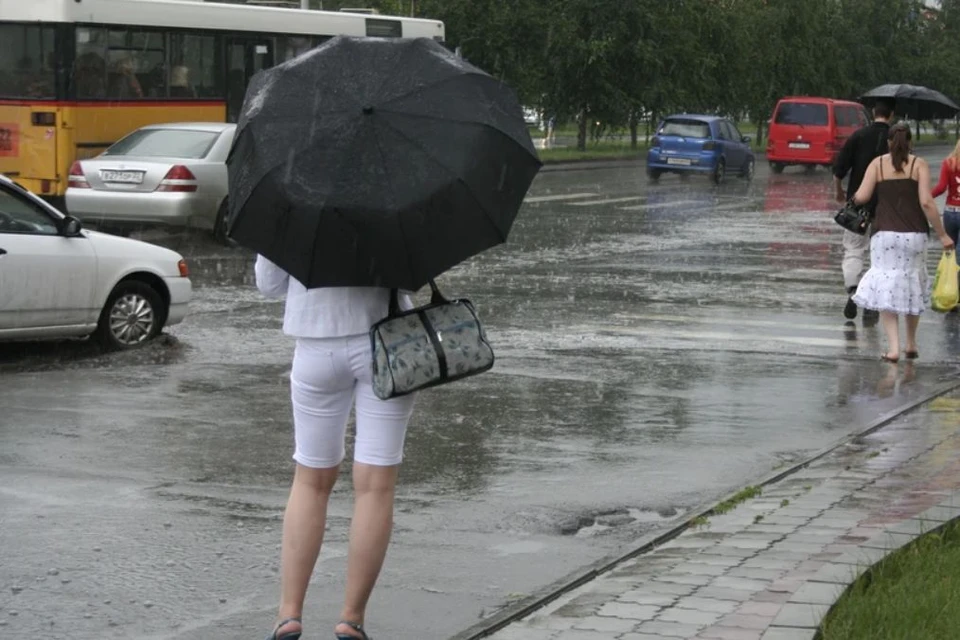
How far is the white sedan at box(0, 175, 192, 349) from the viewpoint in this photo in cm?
1244

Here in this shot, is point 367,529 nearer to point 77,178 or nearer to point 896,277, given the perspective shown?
point 896,277

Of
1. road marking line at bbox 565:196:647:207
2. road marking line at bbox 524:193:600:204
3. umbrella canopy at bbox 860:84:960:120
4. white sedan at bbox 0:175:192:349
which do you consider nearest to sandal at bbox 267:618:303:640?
white sedan at bbox 0:175:192:349

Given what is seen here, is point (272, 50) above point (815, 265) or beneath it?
above

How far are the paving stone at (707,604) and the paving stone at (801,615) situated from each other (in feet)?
0.68

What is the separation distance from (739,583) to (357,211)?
2.06 meters

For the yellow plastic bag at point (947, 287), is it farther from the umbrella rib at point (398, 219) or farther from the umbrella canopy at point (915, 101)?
the umbrella rib at point (398, 219)

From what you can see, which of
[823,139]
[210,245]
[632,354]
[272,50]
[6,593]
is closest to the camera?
[6,593]

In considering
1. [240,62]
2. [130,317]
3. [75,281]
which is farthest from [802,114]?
[75,281]

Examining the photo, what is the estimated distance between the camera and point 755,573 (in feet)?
21.2

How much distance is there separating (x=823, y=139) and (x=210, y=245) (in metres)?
31.1

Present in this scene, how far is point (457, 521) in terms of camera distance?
25.4 ft

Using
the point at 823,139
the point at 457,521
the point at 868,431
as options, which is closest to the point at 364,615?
the point at 457,521

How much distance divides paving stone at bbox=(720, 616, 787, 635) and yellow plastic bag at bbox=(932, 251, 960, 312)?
27.3ft

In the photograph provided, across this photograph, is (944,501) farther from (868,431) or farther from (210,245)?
(210,245)
